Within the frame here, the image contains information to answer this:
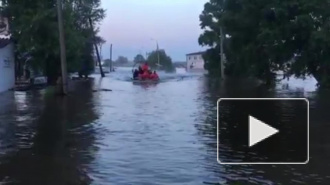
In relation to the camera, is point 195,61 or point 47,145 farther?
point 195,61

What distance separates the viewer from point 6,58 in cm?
3631

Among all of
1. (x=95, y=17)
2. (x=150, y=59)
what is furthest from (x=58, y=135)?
(x=150, y=59)

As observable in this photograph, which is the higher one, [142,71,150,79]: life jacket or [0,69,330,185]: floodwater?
[142,71,150,79]: life jacket

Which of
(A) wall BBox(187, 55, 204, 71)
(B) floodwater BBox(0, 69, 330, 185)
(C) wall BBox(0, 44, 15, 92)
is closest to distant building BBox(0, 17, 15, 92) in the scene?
(C) wall BBox(0, 44, 15, 92)

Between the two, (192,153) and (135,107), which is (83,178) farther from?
(135,107)

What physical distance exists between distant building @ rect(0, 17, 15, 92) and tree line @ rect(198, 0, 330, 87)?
1556 centimetres

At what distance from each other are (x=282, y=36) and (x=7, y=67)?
17037 mm

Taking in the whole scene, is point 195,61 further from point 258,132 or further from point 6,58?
point 258,132

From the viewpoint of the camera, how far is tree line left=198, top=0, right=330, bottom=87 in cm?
3253

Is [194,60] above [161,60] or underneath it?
underneath

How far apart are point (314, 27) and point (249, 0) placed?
6860 mm
